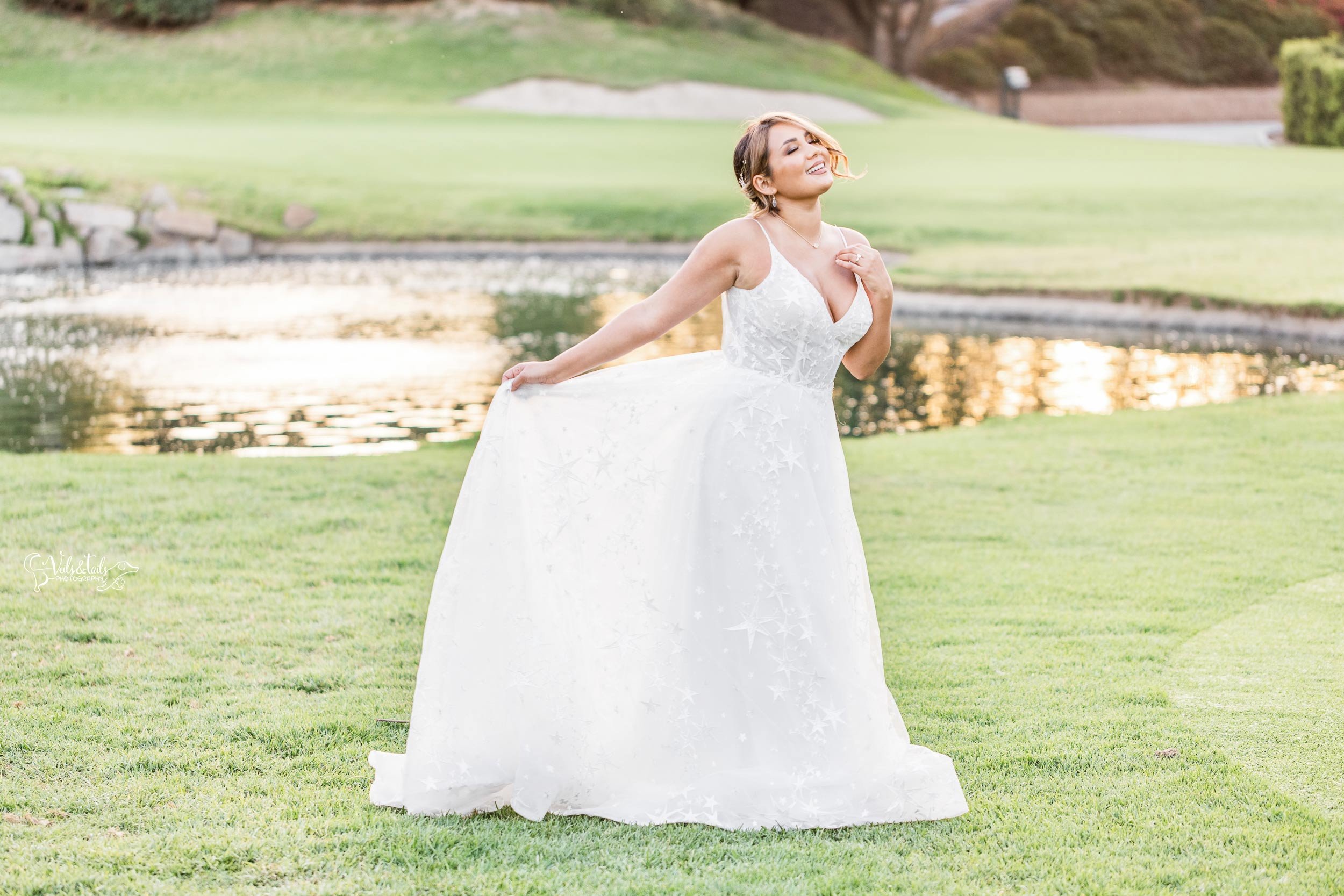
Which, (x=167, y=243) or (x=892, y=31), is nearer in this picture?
(x=167, y=243)

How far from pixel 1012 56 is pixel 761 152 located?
2077 inches

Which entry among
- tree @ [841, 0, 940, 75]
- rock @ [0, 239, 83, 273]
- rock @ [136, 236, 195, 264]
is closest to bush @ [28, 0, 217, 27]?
rock @ [136, 236, 195, 264]

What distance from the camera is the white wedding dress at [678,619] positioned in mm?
4070

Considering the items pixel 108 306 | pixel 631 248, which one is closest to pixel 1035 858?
pixel 108 306

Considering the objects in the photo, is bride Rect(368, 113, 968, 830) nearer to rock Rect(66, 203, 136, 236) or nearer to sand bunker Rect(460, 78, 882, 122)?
rock Rect(66, 203, 136, 236)

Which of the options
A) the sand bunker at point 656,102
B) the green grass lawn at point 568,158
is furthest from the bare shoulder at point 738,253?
the sand bunker at point 656,102

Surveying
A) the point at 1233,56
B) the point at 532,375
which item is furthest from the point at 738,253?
the point at 1233,56

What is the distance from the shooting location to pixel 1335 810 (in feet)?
13.6

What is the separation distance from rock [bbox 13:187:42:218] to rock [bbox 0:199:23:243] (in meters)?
0.10

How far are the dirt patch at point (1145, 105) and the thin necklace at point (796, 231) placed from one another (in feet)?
165

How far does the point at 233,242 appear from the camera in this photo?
70.6 feet

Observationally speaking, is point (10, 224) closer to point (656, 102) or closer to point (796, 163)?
point (796, 163)

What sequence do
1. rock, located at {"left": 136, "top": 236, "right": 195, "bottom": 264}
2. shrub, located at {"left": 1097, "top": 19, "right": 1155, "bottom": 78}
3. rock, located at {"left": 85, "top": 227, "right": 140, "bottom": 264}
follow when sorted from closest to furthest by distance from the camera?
1. rock, located at {"left": 85, "top": 227, "right": 140, "bottom": 264}
2. rock, located at {"left": 136, "top": 236, "right": 195, "bottom": 264}
3. shrub, located at {"left": 1097, "top": 19, "right": 1155, "bottom": 78}

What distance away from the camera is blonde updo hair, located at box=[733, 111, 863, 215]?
412 centimetres
